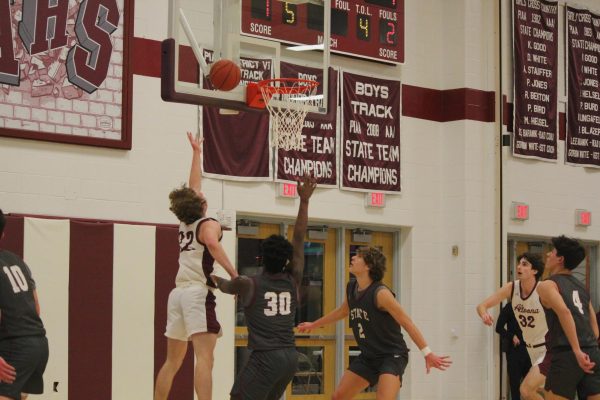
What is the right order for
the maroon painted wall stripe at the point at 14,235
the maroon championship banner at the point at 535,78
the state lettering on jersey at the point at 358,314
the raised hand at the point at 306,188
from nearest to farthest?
the raised hand at the point at 306,188 < the state lettering on jersey at the point at 358,314 < the maroon painted wall stripe at the point at 14,235 < the maroon championship banner at the point at 535,78

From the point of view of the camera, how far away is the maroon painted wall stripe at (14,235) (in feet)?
34.6

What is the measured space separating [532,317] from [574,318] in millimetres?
3403

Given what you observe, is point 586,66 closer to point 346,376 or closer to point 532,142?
point 532,142

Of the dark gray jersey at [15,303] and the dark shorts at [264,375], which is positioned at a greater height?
the dark gray jersey at [15,303]

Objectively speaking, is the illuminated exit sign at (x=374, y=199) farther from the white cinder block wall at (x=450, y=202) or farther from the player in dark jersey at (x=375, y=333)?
the player in dark jersey at (x=375, y=333)

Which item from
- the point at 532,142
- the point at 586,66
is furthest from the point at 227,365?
the point at 586,66

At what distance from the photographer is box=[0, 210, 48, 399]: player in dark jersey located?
7.07 metres

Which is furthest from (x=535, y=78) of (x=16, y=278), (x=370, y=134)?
(x=16, y=278)

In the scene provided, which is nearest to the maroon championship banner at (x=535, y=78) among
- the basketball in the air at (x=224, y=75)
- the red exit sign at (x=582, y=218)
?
the red exit sign at (x=582, y=218)

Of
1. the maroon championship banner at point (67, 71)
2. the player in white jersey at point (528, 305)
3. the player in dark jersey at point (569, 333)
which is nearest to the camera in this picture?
the player in dark jersey at point (569, 333)

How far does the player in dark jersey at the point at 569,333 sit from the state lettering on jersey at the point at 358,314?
150cm

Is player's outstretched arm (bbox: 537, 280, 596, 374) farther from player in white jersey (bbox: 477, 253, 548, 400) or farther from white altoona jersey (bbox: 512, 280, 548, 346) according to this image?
white altoona jersey (bbox: 512, 280, 548, 346)

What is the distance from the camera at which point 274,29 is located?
1216 cm

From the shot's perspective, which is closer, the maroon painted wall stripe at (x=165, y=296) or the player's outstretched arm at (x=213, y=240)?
the player's outstretched arm at (x=213, y=240)
